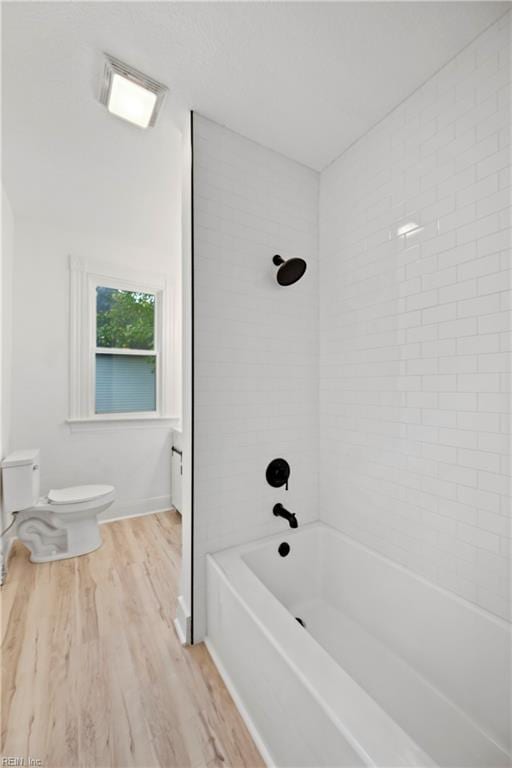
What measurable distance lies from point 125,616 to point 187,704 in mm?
666

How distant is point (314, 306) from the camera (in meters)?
2.03

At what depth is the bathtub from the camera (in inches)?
34.7

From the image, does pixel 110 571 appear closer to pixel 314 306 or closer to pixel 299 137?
pixel 314 306

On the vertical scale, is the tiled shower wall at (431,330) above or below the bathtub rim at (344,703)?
above

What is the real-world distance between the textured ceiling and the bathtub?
2197 millimetres

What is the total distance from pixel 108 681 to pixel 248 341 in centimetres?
166

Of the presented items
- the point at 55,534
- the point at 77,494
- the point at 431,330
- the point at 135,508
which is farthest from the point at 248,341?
the point at 135,508

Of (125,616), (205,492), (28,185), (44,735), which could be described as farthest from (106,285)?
(44,735)

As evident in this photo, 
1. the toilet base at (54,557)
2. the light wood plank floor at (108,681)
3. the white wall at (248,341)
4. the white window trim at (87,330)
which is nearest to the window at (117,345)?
the white window trim at (87,330)

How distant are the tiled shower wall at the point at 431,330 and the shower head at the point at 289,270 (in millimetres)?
331

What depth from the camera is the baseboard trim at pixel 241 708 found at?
1.11 metres

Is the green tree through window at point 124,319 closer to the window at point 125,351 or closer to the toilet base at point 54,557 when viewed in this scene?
the window at point 125,351

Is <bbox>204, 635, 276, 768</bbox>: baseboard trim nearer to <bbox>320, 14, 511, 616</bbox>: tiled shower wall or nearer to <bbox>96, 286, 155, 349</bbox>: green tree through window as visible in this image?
<bbox>320, 14, 511, 616</bbox>: tiled shower wall

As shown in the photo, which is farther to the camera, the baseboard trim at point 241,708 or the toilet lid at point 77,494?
the toilet lid at point 77,494
